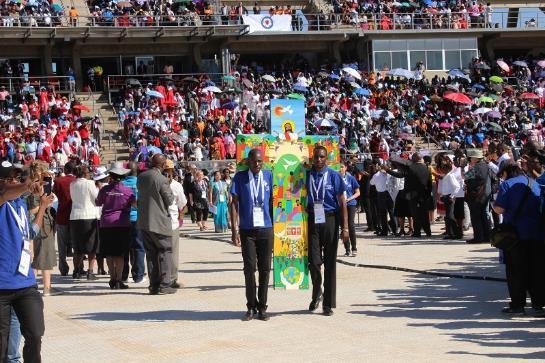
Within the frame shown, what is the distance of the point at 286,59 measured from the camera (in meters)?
Answer: 48.3

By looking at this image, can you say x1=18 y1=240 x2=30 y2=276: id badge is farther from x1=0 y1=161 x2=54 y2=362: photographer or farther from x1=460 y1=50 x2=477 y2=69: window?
x1=460 y1=50 x2=477 y2=69: window

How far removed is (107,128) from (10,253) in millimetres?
31713

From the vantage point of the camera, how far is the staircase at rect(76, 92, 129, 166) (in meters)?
36.2

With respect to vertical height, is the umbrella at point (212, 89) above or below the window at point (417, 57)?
below

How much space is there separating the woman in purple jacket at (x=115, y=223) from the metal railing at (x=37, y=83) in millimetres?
25703

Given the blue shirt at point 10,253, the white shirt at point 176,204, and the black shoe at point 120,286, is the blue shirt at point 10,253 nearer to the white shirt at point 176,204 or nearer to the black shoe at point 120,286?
the white shirt at point 176,204

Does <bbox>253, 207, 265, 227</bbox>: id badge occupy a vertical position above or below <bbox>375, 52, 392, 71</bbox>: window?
below

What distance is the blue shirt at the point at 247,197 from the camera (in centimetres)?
1134

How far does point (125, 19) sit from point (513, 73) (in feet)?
57.2

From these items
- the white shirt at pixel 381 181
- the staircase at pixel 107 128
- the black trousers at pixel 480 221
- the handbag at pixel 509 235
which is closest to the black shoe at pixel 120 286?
the handbag at pixel 509 235

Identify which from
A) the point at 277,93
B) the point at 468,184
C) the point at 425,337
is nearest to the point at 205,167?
the point at 277,93

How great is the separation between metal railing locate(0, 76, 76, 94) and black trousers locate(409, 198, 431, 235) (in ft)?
70.9

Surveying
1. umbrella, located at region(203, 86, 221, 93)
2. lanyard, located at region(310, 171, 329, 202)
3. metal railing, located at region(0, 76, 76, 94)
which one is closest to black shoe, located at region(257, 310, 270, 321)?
lanyard, located at region(310, 171, 329, 202)

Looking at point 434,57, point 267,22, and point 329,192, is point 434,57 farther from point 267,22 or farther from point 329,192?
point 329,192
